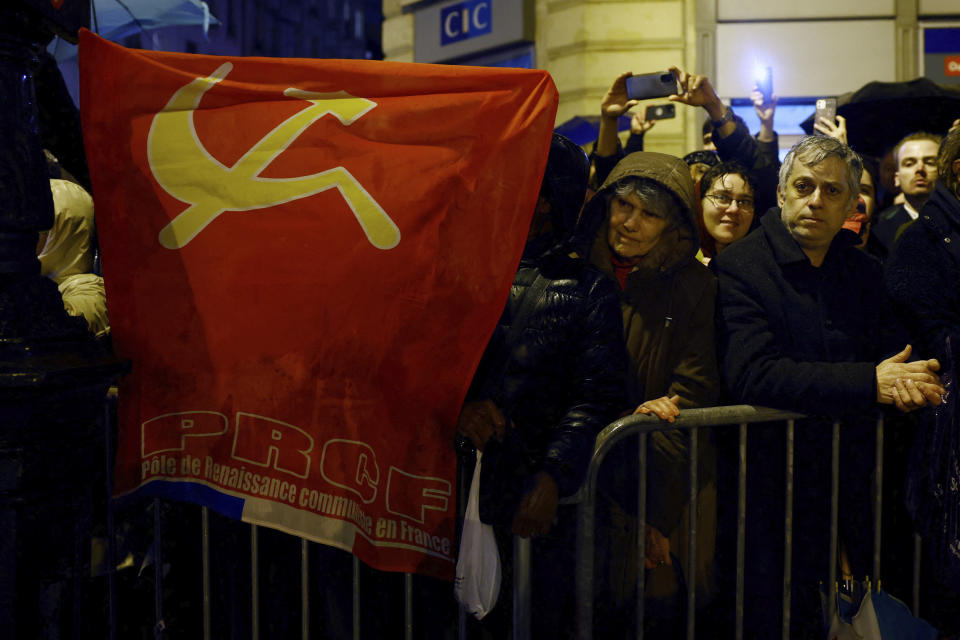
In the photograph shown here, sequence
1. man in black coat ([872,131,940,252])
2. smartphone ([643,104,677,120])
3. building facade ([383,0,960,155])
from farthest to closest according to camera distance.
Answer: building facade ([383,0,960,155])
smartphone ([643,104,677,120])
man in black coat ([872,131,940,252])

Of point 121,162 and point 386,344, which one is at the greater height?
point 121,162

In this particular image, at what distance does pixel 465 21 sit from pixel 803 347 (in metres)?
10.2

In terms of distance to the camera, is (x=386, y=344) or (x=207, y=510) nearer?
(x=386, y=344)

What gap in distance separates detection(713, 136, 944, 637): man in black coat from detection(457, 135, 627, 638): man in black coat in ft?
1.70

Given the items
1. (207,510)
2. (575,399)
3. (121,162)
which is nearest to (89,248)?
(121,162)

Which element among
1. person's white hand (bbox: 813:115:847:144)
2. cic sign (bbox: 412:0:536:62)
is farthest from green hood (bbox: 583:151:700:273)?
cic sign (bbox: 412:0:536:62)

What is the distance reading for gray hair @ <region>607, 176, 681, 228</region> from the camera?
10.6 ft

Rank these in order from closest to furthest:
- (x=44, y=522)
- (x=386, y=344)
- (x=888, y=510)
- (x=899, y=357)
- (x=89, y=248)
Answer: (x=44, y=522), (x=386, y=344), (x=899, y=357), (x=888, y=510), (x=89, y=248)

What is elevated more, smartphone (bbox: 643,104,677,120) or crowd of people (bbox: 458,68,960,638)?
smartphone (bbox: 643,104,677,120)

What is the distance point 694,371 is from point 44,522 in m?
2.07

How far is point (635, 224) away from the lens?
10.6 feet

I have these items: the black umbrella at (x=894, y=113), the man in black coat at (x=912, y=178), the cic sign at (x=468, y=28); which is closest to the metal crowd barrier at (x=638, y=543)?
the man in black coat at (x=912, y=178)

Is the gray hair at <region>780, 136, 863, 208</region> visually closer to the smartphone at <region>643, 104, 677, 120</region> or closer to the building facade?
the smartphone at <region>643, 104, 677, 120</region>

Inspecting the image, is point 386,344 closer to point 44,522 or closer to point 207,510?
point 207,510
